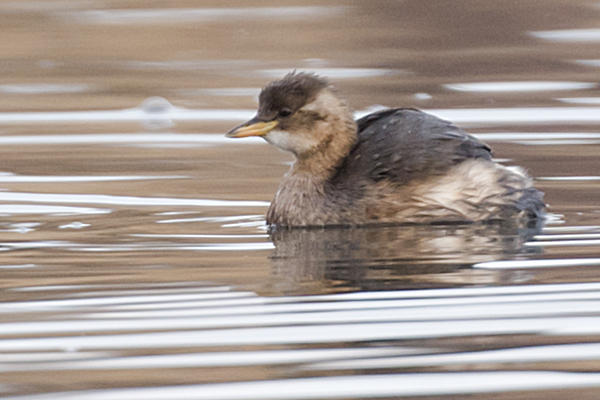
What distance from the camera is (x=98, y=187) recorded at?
901 centimetres

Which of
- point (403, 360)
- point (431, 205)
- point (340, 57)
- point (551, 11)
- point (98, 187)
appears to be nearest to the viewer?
point (403, 360)

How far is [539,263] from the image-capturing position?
21.2ft

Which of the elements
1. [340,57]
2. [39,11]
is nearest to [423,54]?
[340,57]

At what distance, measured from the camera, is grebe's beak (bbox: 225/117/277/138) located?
26.3ft

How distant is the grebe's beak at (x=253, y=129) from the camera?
802 centimetres

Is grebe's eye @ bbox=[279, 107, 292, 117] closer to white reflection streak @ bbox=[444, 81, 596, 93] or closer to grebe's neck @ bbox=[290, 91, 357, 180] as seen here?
grebe's neck @ bbox=[290, 91, 357, 180]

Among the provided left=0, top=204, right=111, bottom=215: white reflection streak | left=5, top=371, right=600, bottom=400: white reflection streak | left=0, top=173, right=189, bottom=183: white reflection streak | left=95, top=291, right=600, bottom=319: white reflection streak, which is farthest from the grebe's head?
left=5, top=371, right=600, bottom=400: white reflection streak

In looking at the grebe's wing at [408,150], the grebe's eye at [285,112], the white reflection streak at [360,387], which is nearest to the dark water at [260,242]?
the white reflection streak at [360,387]

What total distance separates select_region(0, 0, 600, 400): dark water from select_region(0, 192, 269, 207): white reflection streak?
3cm

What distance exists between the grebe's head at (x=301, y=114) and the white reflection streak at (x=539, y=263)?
1.95 meters

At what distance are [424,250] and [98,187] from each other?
2872 mm

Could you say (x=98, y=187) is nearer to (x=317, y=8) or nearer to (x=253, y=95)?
(x=253, y=95)

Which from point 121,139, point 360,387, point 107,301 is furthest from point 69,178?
point 360,387

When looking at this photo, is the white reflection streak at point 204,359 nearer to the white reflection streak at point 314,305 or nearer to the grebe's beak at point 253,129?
the white reflection streak at point 314,305
